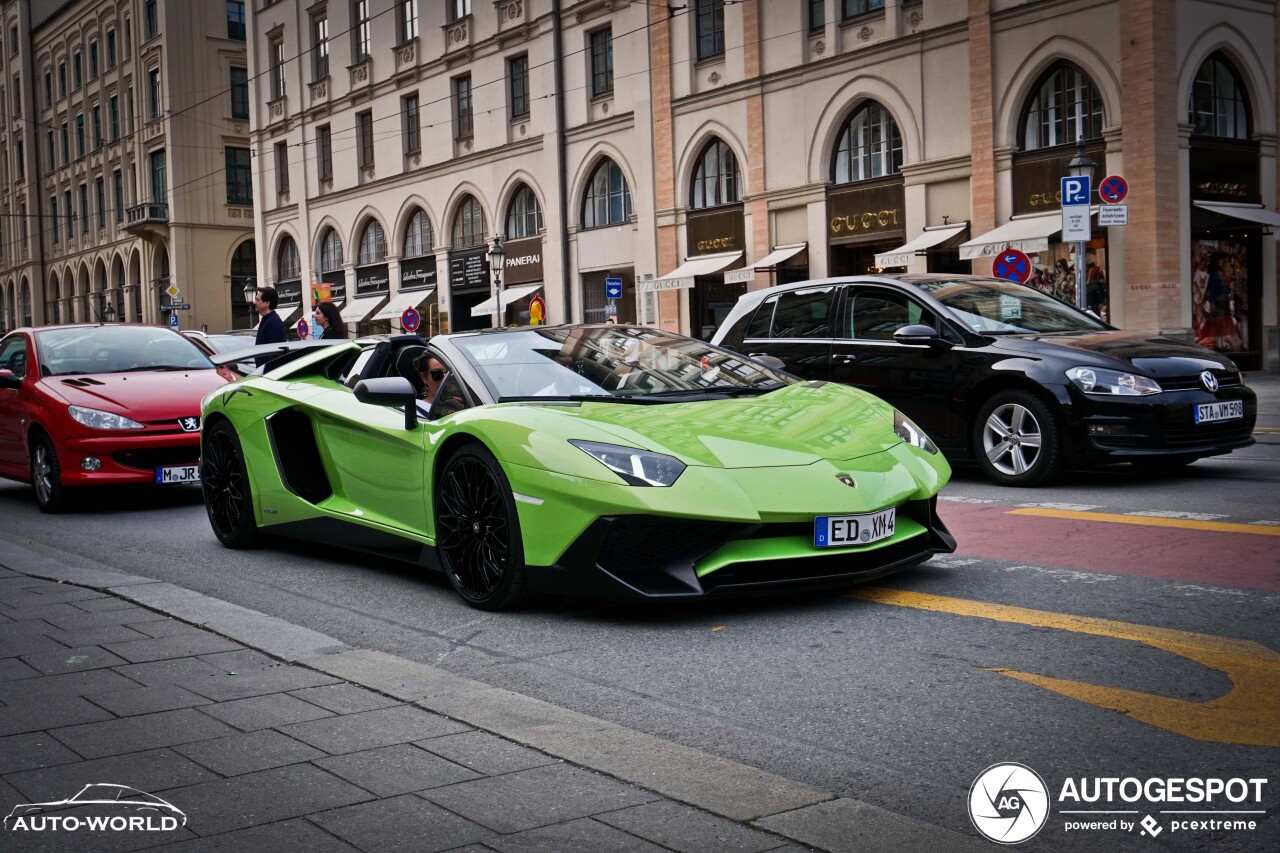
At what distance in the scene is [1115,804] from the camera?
Result: 3246 mm

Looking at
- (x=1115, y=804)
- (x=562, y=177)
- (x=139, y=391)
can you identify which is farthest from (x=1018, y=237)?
(x=1115, y=804)

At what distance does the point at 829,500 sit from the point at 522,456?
→ 1.28 meters

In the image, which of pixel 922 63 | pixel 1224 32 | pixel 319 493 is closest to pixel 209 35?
pixel 922 63

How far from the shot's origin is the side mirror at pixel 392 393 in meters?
6.26

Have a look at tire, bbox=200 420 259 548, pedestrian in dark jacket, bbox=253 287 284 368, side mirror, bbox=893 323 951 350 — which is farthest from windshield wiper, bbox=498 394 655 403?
pedestrian in dark jacket, bbox=253 287 284 368

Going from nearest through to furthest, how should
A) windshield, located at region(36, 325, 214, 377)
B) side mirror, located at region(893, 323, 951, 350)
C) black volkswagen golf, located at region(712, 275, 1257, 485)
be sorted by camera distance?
black volkswagen golf, located at region(712, 275, 1257, 485) < side mirror, located at region(893, 323, 951, 350) < windshield, located at region(36, 325, 214, 377)

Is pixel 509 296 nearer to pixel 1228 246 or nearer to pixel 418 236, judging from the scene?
pixel 418 236

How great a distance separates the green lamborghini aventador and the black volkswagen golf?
3.28 m

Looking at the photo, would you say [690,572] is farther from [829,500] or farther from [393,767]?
[393,767]

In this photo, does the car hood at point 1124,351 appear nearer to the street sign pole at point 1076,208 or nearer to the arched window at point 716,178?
the street sign pole at point 1076,208

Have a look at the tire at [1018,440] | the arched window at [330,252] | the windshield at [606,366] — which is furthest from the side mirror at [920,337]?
the arched window at [330,252]

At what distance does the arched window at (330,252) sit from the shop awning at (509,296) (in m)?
12.3

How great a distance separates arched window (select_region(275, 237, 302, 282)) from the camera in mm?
55844

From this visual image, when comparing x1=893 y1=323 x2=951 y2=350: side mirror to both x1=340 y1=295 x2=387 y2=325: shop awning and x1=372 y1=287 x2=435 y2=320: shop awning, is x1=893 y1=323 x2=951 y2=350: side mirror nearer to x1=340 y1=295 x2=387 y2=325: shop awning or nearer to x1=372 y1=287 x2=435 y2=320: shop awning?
x1=372 y1=287 x2=435 y2=320: shop awning
